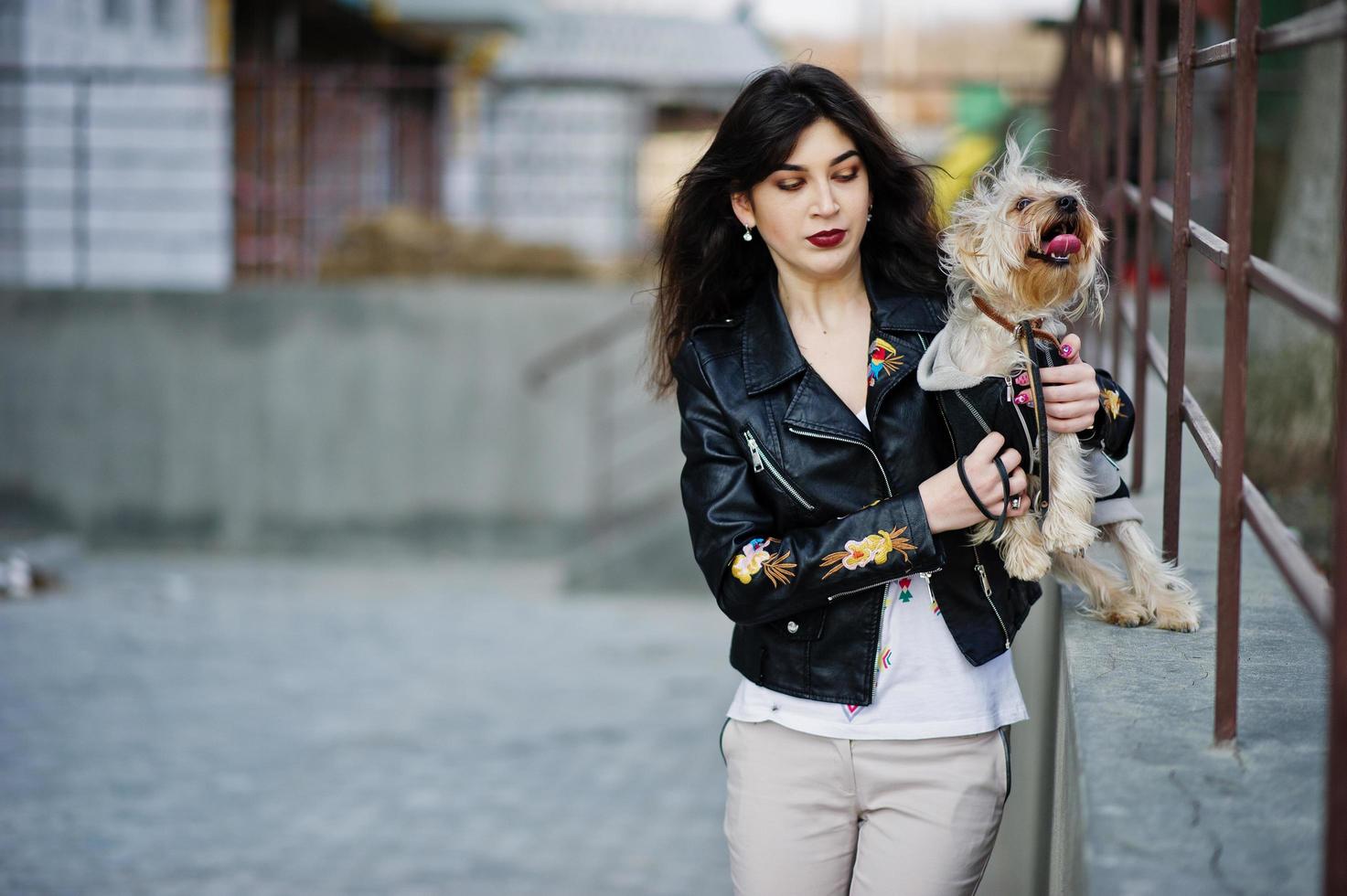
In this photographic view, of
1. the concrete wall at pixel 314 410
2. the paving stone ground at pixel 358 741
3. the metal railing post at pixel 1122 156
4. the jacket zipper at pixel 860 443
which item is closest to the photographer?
the jacket zipper at pixel 860 443

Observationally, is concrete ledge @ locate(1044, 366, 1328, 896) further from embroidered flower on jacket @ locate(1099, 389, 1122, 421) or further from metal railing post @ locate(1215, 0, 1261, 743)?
embroidered flower on jacket @ locate(1099, 389, 1122, 421)

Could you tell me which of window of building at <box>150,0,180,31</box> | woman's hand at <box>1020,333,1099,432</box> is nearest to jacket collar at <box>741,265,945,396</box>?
Answer: woman's hand at <box>1020,333,1099,432</box>

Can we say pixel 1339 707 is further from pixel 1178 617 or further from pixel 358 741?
pixel 358 741

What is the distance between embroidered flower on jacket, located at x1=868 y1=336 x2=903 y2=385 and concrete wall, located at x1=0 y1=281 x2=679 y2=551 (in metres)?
8.09

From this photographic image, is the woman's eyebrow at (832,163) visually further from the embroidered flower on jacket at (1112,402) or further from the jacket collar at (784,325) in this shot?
the embroidered flower on jacket at (1112,402)

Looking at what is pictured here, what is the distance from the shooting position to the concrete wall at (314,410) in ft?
34.6

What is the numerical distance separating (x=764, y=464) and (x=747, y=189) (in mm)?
464

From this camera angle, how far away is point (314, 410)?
10625 millimetres

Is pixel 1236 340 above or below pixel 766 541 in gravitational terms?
above

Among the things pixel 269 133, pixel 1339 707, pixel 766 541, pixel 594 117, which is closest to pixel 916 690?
pixel 766 541

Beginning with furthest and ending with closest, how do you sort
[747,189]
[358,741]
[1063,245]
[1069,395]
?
[358,741] → [747,189] → [1069,395] → [1063,245]

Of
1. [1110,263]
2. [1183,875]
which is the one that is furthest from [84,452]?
[1183,875]

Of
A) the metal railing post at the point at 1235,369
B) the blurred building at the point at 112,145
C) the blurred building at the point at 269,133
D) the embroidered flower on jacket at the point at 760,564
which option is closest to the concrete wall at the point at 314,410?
the blurred building at the point at 269,133

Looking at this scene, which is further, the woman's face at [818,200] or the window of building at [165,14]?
the window of building at [165,14]
